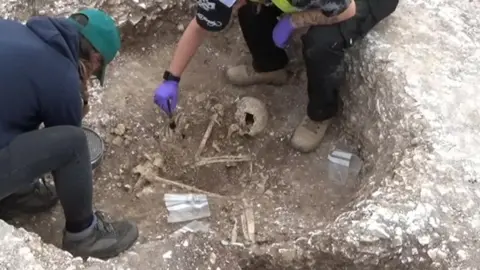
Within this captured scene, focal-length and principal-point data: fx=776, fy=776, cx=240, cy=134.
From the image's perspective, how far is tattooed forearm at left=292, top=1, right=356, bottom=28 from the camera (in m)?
3.08

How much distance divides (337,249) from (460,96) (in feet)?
2.87

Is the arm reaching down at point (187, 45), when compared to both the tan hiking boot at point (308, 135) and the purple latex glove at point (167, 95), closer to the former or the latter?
the purple latex glove at point (167, 95)

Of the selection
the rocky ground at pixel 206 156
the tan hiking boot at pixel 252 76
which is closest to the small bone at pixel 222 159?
the rocky ground at pixel 206 156

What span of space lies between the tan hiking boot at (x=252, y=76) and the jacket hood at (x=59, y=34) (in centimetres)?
118

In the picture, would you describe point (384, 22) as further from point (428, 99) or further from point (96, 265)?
point (96, 265)

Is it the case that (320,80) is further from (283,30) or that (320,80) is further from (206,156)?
(206,156)

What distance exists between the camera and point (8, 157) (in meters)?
2.45

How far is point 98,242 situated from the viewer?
A: 2.79m

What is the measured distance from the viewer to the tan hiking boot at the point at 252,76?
3.60 meters

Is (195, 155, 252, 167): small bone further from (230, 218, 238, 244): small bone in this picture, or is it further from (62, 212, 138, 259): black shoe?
(62, 212, 138, 259): black shoe

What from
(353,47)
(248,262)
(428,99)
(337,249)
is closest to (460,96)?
(428,99)

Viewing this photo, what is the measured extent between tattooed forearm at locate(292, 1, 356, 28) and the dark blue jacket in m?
0.96

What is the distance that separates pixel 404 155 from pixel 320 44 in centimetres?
58

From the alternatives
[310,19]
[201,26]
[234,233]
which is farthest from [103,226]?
[310,19]
